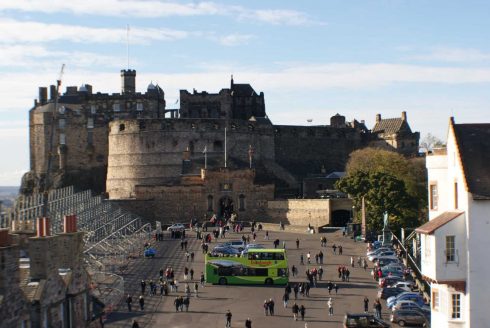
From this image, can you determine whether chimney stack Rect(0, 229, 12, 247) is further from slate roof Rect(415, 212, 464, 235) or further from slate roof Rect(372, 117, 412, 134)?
slate roof Rect(372, 117, 412, 134)

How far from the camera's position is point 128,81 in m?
95.2

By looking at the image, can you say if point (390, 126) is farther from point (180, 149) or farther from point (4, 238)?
point (4, 238)

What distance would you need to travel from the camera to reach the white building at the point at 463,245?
24.7 m

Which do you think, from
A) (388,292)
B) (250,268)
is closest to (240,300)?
(250,268)

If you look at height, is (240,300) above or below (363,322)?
below

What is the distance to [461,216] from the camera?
25156mm

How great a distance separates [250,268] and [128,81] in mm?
54748

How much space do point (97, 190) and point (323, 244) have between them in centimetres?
3629

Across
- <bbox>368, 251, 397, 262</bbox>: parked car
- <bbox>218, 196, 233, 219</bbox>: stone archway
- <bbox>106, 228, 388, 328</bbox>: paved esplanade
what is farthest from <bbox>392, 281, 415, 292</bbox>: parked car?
<bbox>218, 196, 233, 219</bbox>: stone archway

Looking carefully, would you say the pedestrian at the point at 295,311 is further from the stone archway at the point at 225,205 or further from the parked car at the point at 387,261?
the stone archway at the point at 225,205

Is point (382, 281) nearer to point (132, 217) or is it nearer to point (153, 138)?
point (132, 217)

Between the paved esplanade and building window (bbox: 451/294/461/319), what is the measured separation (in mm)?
9321

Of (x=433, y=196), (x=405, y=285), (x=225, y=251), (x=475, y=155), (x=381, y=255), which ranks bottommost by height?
(x=405, y=285)

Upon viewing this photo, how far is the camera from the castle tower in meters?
94.8
